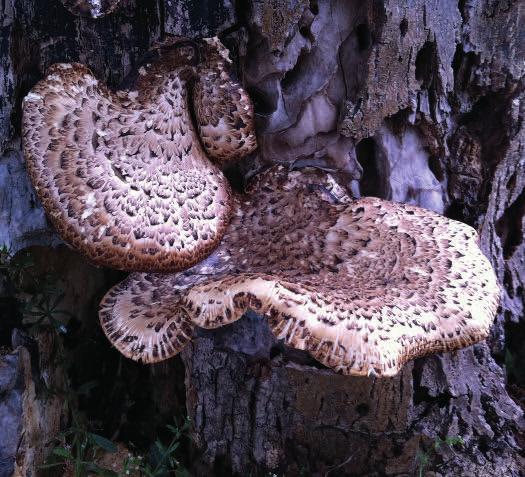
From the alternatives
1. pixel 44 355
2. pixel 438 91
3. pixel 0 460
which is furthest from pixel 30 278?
pixel 438 91

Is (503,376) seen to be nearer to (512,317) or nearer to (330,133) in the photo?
(512,317)

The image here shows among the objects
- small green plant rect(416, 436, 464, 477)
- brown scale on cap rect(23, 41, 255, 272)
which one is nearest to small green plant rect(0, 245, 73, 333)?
brown scale on cap rect(23, 41, 255, 272)

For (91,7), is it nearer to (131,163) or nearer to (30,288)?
(131,163)

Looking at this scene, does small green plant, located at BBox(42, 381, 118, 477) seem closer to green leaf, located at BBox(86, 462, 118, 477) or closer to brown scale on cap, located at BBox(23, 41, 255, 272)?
green leaf, located at BBox(86, 462, 118, 477)

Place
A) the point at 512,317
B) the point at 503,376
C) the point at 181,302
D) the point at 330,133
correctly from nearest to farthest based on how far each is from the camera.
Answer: the point at 181,302, the point at 330,133, the point at 503,376, the point at 512,317

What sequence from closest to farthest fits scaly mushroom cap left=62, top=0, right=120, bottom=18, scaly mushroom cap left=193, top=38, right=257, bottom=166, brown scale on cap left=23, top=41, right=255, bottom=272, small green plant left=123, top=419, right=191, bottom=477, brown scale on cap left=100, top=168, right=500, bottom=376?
1. brown scale on cap left=100, top=168, right=500, bottom=376
2. brown scale on cap left=23, top=41, right=255, bottom=272
3. scaly mushroom cap left=62, top=0, right=120, bottom=18
4. scaly mushroom cap left=193, top=38, right=257, bottom=166
5. small green plant left=123, top=419, right=191, bottom=477

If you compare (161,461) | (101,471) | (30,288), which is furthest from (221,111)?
(101,471)
